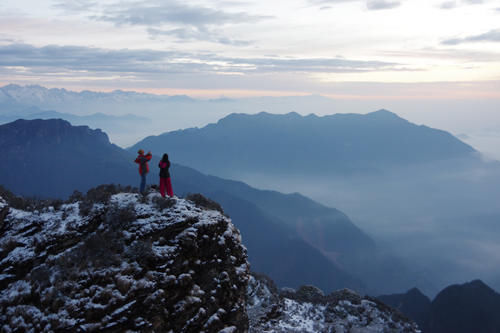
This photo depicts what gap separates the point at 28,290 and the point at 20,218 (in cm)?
423

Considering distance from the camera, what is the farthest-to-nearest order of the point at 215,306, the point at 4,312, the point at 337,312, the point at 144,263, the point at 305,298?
the point at 305,298, the point at 337,312, the point at 215,306, the point at 144,263, the point at 4,312

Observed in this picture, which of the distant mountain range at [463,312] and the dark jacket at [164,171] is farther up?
the dark jacket at [164,171]

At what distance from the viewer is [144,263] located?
1292 centimetres

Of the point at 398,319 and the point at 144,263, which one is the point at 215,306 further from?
the point at 398,319

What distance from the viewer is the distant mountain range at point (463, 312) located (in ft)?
245

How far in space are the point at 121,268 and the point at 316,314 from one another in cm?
2553

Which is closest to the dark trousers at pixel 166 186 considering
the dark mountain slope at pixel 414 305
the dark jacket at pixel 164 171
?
the dark jacket at pixel 164 171

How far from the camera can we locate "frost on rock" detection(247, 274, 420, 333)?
27.6 m

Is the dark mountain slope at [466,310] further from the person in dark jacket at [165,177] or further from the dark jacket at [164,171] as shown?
the dark jacket at [164,171]

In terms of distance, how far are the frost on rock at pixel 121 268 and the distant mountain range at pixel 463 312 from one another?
267 feet

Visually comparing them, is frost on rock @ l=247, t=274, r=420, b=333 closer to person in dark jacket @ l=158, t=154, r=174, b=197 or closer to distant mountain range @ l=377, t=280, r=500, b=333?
person in dark jacket @ l=158, t=154, r=174, b=197

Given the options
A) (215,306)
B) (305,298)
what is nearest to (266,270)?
(305,298)

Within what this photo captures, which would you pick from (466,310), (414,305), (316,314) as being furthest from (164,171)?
(414,305)

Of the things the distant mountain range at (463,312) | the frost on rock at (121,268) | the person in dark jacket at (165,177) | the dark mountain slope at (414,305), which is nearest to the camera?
the frost on rock at (121,268)
